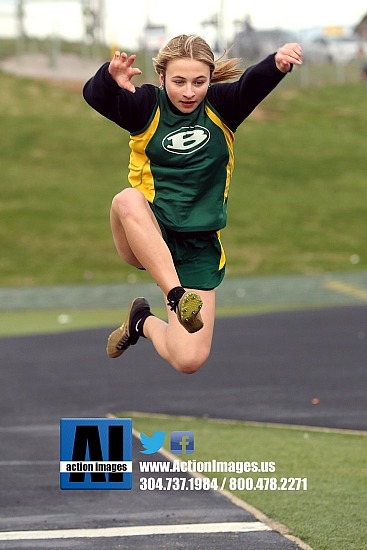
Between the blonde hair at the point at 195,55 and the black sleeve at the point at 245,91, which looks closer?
the black sleeve at the point at 245,91

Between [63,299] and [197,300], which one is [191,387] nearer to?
[197,300]

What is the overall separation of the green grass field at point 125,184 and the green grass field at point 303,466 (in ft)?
57.4

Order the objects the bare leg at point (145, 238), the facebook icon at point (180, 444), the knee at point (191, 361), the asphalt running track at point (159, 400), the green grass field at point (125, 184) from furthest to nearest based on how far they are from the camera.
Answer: the green grass field at point (125, 184) → the facebook icon at point (180, 444) → the asphalt running track at point (159, 400) → the knee at point (191, 361) → the bare leg at point (145, 238)

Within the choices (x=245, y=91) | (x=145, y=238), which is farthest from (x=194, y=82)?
(x=145, y=238)

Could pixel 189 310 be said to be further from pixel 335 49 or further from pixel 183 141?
pixel 335 49

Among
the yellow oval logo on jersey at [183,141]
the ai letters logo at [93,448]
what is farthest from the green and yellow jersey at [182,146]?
the ai letters logo at [93,448]

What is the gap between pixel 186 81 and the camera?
24.8ft

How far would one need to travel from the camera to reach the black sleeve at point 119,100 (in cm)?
739

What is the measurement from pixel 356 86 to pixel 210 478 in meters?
47.4

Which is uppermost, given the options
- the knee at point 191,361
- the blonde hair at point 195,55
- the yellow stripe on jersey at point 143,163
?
the blonde hair at point 195,55

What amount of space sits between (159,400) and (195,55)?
23.2 ft

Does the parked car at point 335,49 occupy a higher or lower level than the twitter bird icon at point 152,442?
higher

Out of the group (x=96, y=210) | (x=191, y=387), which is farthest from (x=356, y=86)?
(x=191, y=387)

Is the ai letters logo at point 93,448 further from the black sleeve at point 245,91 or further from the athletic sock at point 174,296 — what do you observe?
the black sleeve at point 245,91
